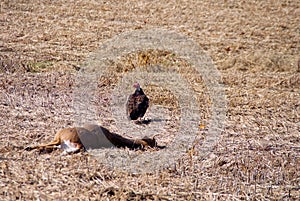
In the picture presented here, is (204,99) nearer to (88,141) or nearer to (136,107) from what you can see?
(136,107)

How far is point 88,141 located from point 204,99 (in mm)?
4229

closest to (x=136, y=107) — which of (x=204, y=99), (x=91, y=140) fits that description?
(x=91, y=140)

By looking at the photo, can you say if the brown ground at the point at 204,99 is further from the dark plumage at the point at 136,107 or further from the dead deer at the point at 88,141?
the dark plumage at the point at 136,107

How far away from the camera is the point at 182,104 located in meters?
9.33

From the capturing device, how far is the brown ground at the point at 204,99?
16.3 feet

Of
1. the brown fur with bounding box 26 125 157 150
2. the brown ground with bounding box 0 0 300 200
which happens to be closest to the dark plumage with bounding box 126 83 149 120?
the brown ground with bounding box 0 0 300 200

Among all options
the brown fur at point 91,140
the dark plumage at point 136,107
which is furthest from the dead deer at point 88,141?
the dark plumage at point 136,107

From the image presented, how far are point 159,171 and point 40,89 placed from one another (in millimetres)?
4442

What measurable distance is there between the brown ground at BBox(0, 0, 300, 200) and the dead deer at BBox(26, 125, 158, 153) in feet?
0.67

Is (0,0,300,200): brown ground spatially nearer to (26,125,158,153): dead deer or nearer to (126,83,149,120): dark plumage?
(26,125,158,153): dead deer

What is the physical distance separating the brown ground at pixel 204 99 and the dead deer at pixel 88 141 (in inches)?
8.1

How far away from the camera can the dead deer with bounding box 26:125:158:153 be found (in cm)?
591

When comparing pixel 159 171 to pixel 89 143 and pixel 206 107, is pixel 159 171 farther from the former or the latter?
pixel 206 107

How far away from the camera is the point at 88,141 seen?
6.07 metres
